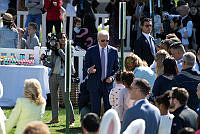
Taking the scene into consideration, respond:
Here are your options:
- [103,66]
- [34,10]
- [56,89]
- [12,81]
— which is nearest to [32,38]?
[12,81]

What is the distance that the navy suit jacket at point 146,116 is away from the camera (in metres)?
8.05

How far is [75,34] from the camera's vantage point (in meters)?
17.2

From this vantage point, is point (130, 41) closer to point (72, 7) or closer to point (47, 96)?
point (72, 7)

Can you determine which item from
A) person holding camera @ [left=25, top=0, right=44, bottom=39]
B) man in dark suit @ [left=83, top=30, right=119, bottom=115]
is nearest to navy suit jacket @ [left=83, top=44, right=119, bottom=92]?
man in dark suit @ [left=83, top=30, right=119, bottom=115]

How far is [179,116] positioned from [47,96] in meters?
7.24

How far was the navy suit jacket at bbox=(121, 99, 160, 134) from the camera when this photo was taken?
805 centimetres

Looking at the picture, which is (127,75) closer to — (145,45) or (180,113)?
(180,113)

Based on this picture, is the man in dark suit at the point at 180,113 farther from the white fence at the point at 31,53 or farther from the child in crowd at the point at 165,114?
the white fence at the point at 31,53

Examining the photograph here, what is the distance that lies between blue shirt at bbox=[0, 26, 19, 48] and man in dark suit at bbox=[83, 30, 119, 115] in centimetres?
412

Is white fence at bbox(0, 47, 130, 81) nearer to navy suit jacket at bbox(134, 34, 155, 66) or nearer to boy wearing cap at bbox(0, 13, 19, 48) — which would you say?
boy wearing cap at bbox(0, 13, 19, 48)

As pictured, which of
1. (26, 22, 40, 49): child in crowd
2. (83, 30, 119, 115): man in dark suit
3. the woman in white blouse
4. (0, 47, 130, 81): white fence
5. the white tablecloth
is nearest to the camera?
the woman in white blouse

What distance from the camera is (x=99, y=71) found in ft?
37.9

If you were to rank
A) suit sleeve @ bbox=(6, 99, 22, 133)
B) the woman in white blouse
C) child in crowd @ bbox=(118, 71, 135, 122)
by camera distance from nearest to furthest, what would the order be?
suit sleeve @ bbox=(6, 99, 22, 133) → the woman in white blouse → child in crowd @ bbox=(118, 71, 135, 122)

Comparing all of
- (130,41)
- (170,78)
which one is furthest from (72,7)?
(170,78)
